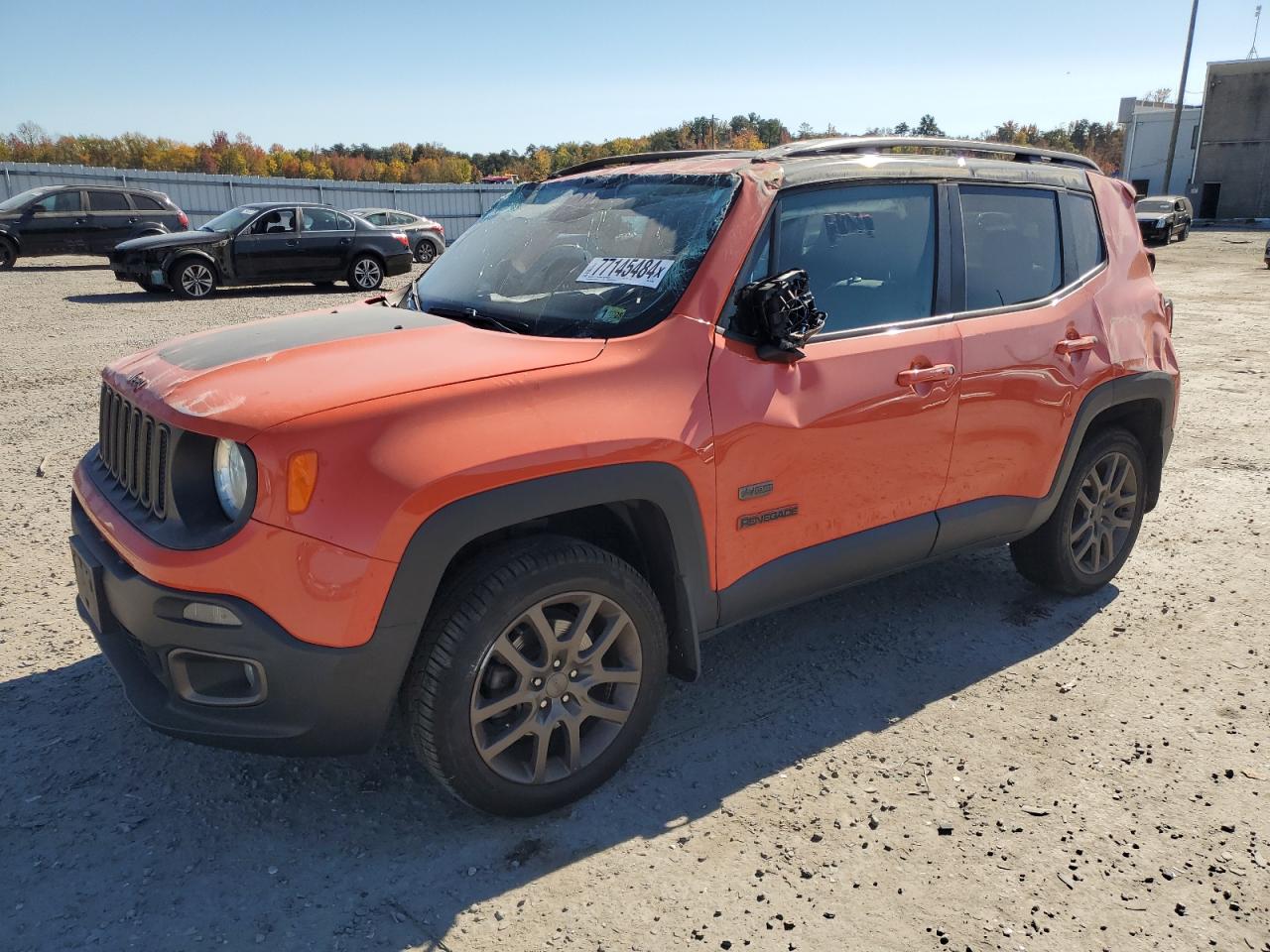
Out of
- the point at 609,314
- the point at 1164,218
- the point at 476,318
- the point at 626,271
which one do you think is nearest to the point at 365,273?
the point at 476,318

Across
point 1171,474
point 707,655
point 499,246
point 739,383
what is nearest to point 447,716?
point 739,383

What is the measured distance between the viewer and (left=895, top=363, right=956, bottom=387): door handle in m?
3.32

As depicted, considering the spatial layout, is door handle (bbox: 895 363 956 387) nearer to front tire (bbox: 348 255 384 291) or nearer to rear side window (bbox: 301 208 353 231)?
rear side window (bbox: 301 208 353 231)

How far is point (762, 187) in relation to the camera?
3.12 m

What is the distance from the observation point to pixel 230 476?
8.16ft

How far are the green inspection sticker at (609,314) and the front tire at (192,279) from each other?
1362cm

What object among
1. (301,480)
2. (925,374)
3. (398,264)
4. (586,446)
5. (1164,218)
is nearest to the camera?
(301,480)

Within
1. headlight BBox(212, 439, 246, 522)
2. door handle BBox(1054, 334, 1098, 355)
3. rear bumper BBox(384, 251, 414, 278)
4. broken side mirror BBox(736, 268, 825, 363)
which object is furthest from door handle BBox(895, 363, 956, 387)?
rear bumper BBox(384, 251, 414, 278)

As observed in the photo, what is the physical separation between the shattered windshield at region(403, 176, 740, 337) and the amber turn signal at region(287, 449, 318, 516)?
95 centimetres

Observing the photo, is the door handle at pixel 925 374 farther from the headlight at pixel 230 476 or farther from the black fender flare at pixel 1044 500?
the headlight at pixel 230 476

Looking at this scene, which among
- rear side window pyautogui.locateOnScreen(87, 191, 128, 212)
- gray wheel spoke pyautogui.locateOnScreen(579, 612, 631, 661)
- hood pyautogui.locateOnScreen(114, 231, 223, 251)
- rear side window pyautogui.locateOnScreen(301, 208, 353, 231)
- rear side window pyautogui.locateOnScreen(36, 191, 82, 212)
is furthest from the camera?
rear side window pyautogui.locateOnScreen(87, 191, 128, 212)

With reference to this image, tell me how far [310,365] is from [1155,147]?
240 ft

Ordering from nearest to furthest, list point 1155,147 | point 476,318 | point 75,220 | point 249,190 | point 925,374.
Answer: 1. point 476,318
2. point 925,374
3. point 75,220
4. point 249,190
5. point 1155,147

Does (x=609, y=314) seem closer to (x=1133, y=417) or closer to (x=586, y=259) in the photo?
(x=586, y=259)
